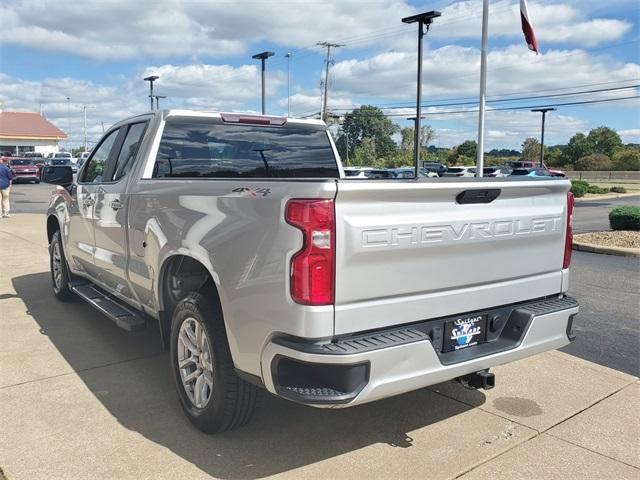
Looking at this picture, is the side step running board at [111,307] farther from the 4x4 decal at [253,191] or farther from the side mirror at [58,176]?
the 4x4 decal at [253,191]

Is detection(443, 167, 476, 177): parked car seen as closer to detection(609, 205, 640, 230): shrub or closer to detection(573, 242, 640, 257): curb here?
detection(609, 205, 640, 230): shrub

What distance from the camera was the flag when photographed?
1820 cm

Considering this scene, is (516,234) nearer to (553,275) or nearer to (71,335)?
(553,275)

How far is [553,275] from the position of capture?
386 centimetres

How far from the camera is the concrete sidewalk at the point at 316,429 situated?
3287mm

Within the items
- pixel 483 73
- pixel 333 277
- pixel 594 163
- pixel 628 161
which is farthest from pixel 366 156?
pixel 333 277

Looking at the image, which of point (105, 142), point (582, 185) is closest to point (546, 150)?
point (582, 185)

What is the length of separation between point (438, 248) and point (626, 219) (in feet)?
39.0

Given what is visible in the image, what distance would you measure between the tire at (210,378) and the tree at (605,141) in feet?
257

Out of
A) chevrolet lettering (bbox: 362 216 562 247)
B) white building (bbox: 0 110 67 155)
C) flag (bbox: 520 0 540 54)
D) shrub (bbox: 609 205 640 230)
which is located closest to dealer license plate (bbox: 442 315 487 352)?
chevrolet lettering (bbox: 362 216 562 247)

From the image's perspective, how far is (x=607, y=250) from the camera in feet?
34.9

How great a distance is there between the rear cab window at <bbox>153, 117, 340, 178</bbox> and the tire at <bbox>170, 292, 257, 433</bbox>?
1.47 m

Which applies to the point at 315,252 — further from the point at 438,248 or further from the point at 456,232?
the point at 456,232

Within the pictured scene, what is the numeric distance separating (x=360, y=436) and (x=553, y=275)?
161 centimetres
